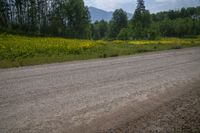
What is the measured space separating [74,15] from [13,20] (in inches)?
770

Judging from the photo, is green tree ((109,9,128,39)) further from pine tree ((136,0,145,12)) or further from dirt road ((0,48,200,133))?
dirt road ((0,48,200,133))

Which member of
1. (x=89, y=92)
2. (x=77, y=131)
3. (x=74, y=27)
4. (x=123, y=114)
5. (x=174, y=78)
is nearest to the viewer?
(x=77, y=131)

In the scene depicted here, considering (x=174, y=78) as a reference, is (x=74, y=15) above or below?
above

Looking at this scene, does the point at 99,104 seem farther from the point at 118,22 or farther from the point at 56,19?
the point at 118,22

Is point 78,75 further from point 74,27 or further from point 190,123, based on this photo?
point 74,27

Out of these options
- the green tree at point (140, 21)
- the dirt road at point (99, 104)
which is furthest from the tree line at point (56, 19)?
the dirt road at point (99, 104)

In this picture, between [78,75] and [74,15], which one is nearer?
[78,75]

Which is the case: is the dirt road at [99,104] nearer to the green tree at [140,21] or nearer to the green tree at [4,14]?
the green tree at [4,14]

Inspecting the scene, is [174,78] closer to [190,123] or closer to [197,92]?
[197,92]

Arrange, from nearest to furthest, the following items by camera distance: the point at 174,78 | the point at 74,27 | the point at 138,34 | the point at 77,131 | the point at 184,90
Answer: the point at 77,131
the point at 184,90
the point at 174,78
the point at 74,27
the point at 138,34

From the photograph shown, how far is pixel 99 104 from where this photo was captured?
8016 millimetres

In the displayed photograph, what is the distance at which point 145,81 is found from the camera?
1138cm

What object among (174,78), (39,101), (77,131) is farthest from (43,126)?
(174,78)

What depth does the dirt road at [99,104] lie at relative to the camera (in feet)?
20.9
